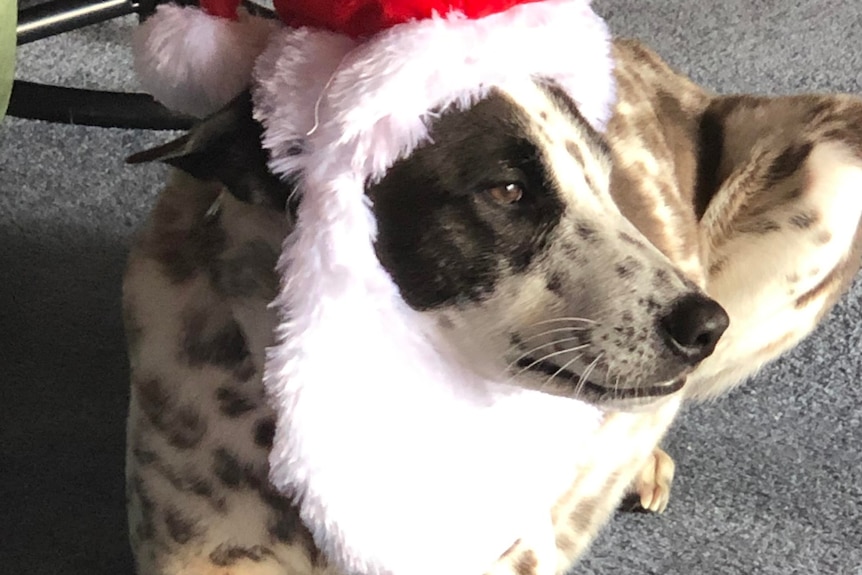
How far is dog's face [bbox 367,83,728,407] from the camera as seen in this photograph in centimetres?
79

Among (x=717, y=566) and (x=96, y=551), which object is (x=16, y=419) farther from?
(x=717, y=566)

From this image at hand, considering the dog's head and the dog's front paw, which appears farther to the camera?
the dog's front paw

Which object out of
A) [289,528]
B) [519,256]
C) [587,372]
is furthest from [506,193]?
[289,528]

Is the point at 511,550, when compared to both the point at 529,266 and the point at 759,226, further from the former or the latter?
the point at 759,226

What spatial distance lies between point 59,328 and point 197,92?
0.71 metres

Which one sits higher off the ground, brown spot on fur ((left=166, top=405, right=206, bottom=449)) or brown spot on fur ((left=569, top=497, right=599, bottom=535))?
brown spot on fur ((left=166, top=405, right=206, bottom=449))

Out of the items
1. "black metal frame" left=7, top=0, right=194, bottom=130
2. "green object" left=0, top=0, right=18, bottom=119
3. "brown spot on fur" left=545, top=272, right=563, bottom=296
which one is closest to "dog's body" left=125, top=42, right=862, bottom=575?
"brown spot on fur" left=545, top=272, right=563, bottom=296

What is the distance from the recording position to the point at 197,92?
32.0 inches

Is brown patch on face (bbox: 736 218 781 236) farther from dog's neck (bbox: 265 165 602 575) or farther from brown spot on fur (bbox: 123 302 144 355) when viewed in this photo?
brown spot on fur (bbox: 123 302 144 355)

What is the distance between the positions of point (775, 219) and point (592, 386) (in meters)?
0.56

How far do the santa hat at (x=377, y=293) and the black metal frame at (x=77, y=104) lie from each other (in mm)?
815

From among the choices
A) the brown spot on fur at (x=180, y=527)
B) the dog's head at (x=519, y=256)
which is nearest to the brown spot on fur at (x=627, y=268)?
the dog's head at (x=519, y=256)

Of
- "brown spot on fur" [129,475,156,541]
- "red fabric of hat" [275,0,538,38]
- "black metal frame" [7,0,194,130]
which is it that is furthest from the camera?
"black metal frame" [7,0,194,130]

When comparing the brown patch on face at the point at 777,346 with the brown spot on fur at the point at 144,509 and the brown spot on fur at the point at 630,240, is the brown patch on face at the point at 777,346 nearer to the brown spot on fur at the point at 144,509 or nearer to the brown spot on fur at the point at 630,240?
the brown spot on fur at the point at 630,240
